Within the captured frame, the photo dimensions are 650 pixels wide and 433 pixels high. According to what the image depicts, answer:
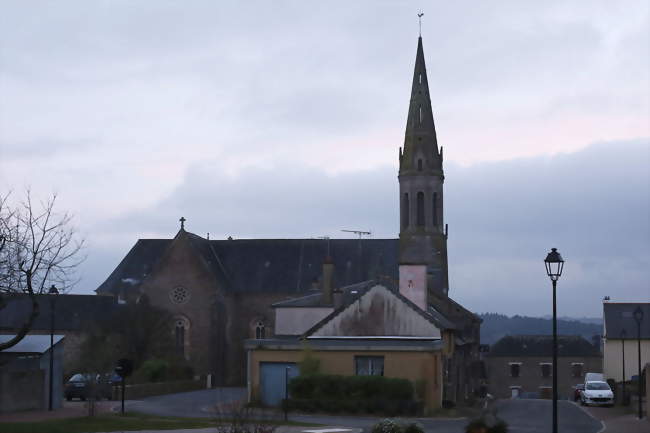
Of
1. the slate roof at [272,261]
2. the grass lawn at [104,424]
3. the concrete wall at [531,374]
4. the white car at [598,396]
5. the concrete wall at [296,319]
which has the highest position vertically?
the slate roof at [272,261]

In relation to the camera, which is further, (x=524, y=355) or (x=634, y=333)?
(x=524, y=355)

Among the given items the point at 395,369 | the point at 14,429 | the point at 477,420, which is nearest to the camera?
the point at 477,420

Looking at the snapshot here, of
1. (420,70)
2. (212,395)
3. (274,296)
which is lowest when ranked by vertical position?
(212,395)

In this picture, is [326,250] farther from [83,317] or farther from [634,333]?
[634,333]

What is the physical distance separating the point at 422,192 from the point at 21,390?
39.2m

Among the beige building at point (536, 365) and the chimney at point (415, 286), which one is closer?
the chimney at point (415, 286)

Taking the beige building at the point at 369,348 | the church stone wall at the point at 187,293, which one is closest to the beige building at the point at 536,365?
the church stone wall at the point at 187,293

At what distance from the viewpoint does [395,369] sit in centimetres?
3631

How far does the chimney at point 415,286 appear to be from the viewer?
42875mm

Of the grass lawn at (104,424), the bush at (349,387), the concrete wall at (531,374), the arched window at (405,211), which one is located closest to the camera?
the grass lawn at (104,424)

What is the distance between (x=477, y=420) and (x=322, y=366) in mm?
18634

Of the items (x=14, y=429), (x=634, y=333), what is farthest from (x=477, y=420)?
(x=634, y=333)

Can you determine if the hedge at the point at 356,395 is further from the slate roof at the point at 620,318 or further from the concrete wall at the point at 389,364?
the slate roof at the point at 620,318

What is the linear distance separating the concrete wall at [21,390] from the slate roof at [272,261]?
32653 millimetres
